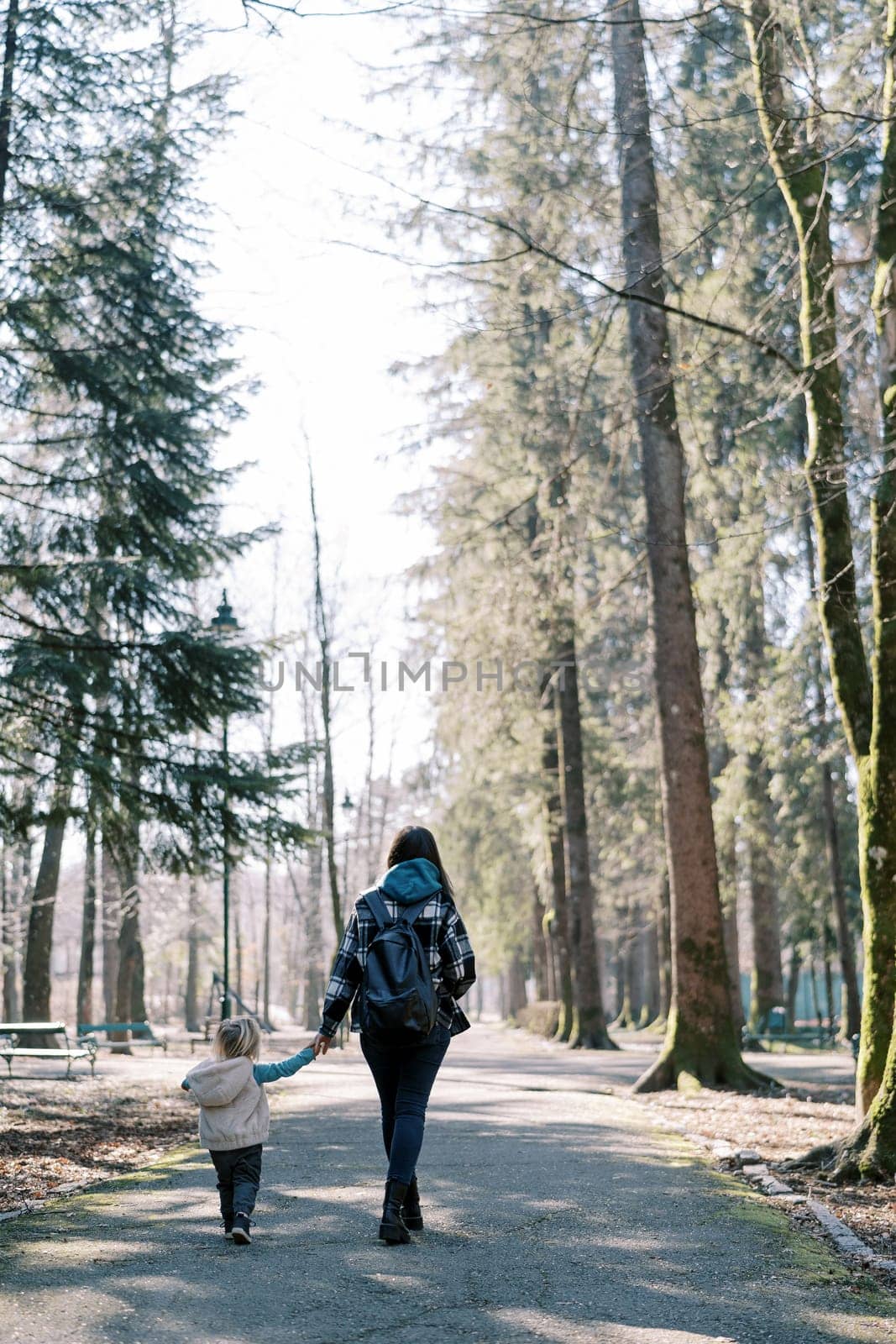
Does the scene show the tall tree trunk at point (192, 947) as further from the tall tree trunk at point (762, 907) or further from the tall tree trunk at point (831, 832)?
the tall tree trunk at point (831, 832)

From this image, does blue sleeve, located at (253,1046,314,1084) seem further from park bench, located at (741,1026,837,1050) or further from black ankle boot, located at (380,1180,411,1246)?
park bench, located at (741,1026,837,1050)

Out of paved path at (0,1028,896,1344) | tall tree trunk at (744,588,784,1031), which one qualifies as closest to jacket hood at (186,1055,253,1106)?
paved path at (0,1028,896,1344)

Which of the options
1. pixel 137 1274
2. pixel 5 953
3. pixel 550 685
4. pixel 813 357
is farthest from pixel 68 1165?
pixel 5 953

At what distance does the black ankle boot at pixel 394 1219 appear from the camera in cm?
540

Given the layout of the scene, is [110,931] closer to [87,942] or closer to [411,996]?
[87,942]

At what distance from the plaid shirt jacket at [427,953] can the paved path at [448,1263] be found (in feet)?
3.22

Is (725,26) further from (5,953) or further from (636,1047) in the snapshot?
(5,953)

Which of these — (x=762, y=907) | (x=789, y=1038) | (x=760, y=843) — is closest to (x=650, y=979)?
(x=762, y=907)

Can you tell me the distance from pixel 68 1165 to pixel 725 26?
9179 mm

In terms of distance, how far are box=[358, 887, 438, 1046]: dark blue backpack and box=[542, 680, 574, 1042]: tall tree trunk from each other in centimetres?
2058

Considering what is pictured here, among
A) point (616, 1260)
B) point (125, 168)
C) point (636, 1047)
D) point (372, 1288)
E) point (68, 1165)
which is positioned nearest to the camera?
point (372, 1288)

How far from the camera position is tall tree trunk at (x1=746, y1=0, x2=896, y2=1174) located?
24.9ft

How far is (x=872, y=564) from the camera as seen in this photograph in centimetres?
788

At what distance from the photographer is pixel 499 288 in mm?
15031
